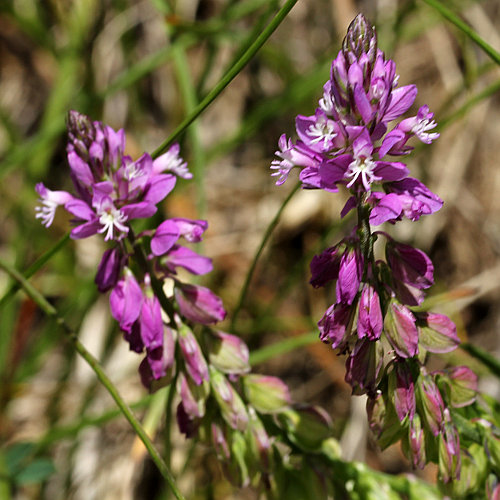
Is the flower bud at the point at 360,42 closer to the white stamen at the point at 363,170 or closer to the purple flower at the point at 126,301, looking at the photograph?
the white stamen at the point at 363,170

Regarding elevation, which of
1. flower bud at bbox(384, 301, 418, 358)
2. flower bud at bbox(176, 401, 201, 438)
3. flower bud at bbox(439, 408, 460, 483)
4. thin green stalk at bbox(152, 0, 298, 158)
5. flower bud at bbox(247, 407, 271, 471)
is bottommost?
flower bud at bbox(439, 408, 460, 483)

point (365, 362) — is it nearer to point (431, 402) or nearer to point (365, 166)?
point (431, 402)

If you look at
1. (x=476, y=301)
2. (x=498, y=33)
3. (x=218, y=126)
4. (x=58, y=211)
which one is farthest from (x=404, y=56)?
(x=58, y=211)

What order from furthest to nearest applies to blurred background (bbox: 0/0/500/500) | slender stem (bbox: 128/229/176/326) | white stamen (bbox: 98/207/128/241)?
blurred background (bbox: 0/0/500/500), slender stem (bbox: 128/229/176/326), white stamen (bbox: 98/207/128/241)

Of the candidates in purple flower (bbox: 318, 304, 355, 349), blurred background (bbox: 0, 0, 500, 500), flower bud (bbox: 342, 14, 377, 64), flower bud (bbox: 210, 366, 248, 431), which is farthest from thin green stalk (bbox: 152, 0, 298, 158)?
blurred background (bbox: 0, 0, 500, 500)

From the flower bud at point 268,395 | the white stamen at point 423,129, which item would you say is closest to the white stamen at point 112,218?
the flower bud at point 268,395

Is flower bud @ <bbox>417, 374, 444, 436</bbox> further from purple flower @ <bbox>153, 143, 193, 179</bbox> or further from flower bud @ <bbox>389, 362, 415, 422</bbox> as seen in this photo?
purple flower @ <bbox>153, 143, 193, 179</bbox>

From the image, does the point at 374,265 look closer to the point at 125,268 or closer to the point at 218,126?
the point at 125,268
